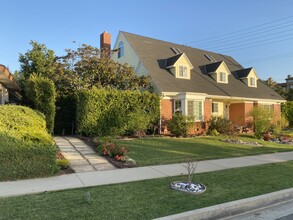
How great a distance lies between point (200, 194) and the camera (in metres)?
6.36

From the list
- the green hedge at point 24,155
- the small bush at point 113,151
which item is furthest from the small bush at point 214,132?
the green hedge at point 24,155

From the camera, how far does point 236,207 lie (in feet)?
18.6

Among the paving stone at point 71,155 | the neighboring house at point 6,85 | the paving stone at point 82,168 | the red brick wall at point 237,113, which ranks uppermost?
the neighboring house at point 6,85

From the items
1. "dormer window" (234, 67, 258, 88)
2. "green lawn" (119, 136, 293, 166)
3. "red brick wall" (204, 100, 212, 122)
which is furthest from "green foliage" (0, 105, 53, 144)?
"dormer window" (234, 67, 258, 88)

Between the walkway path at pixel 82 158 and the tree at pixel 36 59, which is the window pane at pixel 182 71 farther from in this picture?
the walkway path at pixel 82 158

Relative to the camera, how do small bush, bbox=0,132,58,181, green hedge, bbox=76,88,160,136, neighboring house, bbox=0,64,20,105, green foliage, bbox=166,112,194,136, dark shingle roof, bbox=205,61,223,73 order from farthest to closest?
dark shingle roof, bbox=205,61,223,73 → green foliage, bbox=166,112,194,136 → green hedge, bbox=76,88,160,136 → neighboring house, bbox=0,64,20,105 → small bush, bbox=0,132,58,181

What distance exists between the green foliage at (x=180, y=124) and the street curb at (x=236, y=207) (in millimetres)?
11613

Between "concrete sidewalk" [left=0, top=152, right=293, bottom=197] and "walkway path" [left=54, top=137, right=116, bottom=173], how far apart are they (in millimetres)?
562

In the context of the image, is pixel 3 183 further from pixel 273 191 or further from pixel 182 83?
pixel 182 83

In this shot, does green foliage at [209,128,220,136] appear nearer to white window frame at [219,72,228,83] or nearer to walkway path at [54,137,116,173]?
white window frame at [219,72,228,83]

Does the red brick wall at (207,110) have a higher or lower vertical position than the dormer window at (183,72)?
lower

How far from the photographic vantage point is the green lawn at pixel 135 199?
5000mm

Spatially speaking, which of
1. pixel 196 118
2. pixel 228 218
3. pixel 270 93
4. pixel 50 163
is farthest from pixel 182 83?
pixel 228 218

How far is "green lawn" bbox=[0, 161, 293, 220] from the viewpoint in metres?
5.00
